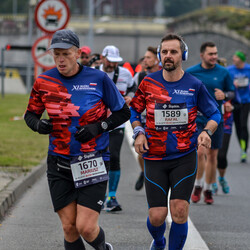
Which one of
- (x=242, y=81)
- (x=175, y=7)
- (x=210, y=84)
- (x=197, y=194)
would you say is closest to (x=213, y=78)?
(x=210, y=84)

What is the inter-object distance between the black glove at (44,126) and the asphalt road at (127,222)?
65.5 inches

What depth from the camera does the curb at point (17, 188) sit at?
8.66 meters

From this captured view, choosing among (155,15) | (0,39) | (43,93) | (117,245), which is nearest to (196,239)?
(117,245)

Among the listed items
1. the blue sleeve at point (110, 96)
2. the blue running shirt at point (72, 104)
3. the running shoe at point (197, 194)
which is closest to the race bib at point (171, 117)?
the blue sleeve at point (110, 96)

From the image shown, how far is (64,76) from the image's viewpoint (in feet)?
18.9

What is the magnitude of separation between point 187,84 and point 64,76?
1096 millimetres

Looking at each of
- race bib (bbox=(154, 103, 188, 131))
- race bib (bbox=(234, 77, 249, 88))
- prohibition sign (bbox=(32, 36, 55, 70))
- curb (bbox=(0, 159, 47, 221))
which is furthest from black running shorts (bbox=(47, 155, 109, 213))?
prohibition sign (bbox=(32, 36, 55, 70))

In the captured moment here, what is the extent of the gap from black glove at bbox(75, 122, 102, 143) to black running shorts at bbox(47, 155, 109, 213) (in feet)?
0.80

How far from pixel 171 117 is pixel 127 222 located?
240 centimetres

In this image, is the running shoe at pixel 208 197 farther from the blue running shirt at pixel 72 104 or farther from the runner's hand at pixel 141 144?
the blue running shirt at pixel 72 104

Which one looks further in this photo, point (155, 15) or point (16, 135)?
point (155, 15)

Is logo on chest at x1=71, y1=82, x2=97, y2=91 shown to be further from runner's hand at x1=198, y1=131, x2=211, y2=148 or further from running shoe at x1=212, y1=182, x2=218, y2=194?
running shoe at x1=212, y1=182, x2=218, y2=194

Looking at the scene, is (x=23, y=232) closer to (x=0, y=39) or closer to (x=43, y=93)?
(x=43, y=93)

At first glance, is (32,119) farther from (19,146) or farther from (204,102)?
(19,146)
